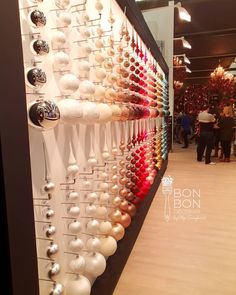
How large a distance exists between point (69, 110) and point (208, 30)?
936 cm

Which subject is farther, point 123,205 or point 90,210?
point 123,205

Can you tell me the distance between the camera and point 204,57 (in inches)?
506

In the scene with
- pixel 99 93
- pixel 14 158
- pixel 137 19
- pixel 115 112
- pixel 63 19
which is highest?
pixel 137 19

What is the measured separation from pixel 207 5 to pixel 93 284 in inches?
306

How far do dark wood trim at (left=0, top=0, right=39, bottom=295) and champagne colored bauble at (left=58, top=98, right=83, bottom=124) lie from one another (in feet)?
1.24

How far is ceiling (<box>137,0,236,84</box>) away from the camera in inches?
302

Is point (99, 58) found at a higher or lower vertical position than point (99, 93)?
higher

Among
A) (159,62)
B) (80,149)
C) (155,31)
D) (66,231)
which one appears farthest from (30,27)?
(155,31)

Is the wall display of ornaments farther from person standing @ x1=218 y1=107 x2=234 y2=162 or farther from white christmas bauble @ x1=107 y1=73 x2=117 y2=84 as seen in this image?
person standing @ x1=218 y1=107 x2=234 y2=162

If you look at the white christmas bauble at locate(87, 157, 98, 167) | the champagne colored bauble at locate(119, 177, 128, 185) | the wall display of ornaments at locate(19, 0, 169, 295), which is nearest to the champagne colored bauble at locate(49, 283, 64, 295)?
the wall display of ornaments at locate(19, 0, 169, 295)

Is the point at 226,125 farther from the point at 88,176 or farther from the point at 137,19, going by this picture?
the point at 88,176

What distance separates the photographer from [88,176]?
1.88 metres

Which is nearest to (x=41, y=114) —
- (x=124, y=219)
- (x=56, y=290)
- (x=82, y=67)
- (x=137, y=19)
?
(x=82, y=67)

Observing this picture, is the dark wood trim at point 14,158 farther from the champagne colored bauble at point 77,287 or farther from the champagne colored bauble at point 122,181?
the champagne colored bauble at point 122,181
